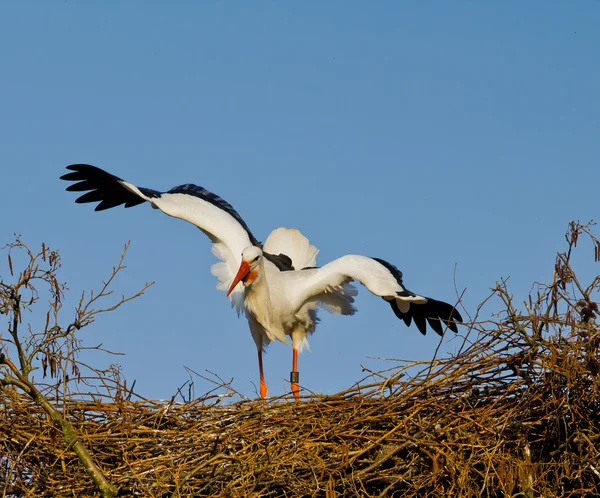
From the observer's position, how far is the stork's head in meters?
7.12

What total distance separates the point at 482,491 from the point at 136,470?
1612 mm

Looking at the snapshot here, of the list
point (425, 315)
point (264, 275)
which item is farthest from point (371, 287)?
point (264, 275)

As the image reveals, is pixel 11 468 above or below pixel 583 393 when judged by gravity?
above

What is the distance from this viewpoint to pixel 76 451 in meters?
4.73

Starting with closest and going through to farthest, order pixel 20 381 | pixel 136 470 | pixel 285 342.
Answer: pixel 20 381 → pixel 136 470 → pixel 285 342

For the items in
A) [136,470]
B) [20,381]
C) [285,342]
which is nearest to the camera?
[20,381]

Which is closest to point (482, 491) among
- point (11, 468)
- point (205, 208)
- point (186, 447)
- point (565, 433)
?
point (565, 433)

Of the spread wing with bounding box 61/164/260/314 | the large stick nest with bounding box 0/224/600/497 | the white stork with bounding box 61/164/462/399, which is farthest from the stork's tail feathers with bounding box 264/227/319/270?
the large stick nest with bounding box 0/224/600/497

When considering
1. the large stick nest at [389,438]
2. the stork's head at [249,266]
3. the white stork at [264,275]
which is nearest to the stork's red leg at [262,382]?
the white stork at [264,275]

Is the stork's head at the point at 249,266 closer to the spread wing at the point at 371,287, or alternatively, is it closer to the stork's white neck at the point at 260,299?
the stork's white neck at the point at 260,299

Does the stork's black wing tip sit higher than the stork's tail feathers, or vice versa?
the stork's tail feathers

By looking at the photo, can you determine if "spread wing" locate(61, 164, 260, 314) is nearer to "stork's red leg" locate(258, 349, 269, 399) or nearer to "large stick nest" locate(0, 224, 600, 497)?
"stork's red leg" locate(258, 349, 269, 399)

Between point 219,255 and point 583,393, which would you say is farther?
point 219,255

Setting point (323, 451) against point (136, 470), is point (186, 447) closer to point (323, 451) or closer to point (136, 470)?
point (136, 470)
